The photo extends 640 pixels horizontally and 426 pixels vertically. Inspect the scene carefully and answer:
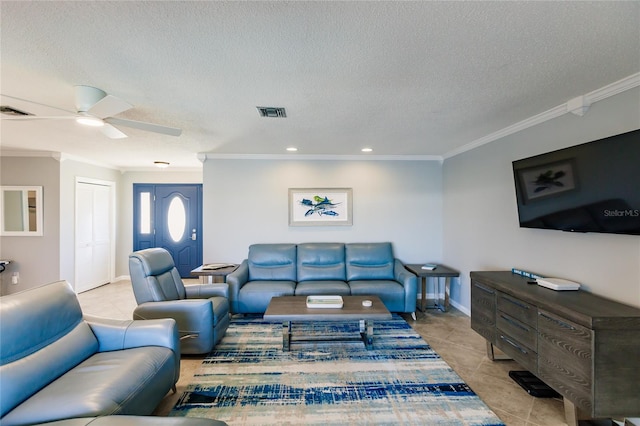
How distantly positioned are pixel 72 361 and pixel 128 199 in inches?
201

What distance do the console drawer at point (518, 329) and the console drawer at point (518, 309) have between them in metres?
0.03

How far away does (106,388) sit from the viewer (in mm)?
1520

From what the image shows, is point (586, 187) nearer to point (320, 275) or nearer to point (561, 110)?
point (561, 110)

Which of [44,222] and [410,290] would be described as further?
[44,222]

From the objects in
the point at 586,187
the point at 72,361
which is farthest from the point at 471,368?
the point at 72,361

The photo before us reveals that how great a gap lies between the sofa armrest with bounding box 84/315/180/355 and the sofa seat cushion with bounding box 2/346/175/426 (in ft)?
0.20

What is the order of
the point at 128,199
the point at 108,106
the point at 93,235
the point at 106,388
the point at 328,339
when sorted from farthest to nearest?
1. the point at 128,199
2. the point at 93,235
3. the point at 328,339
4. the point at 108,106
5. the point at 106,388

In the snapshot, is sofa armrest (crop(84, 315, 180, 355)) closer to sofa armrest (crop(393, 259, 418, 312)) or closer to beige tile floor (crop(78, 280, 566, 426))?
beige tile floor (crop(78, 280, 566, 426))

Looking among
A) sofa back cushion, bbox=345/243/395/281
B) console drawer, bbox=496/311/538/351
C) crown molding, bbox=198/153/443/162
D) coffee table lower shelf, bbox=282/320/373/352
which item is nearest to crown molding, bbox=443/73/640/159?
crown molding, bbox=198/153/443/162

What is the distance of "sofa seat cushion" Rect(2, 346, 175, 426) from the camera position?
4.49 feet

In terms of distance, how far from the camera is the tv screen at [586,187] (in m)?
1.77

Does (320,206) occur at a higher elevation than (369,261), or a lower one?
higher

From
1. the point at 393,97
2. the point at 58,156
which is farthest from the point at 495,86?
the point at 58,156

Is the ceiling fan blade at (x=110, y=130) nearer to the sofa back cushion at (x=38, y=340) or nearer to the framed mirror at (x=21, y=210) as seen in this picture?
the sofa back cushion at (x=38, y=340)
